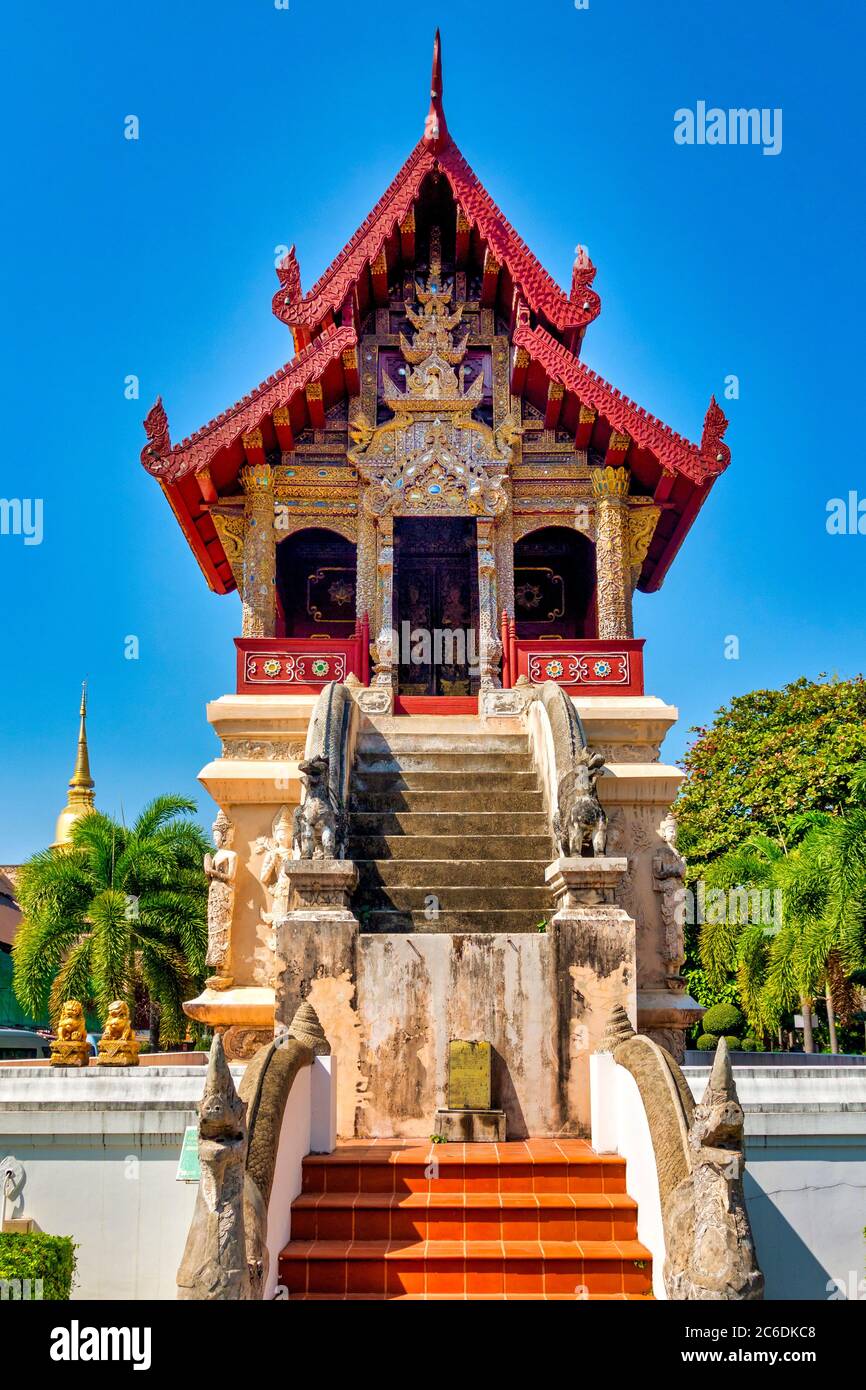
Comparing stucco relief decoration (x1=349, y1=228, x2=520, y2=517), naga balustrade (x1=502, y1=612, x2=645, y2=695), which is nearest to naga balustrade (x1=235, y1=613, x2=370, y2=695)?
naga balustrade (x1=502, y1=612, x2=645, y2=695)

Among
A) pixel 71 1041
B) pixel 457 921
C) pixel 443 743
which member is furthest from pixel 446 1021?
pixel 71 1041

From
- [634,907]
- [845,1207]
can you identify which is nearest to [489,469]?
[634,907]

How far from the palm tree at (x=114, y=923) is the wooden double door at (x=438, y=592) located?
7.85m

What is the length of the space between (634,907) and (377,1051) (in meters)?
4.59

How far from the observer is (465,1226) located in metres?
7.33

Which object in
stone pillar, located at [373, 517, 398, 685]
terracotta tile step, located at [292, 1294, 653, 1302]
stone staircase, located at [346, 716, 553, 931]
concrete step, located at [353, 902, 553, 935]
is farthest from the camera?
stone pillar, located at [373, 517, 398, 685]

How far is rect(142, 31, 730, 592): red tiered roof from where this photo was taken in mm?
14961

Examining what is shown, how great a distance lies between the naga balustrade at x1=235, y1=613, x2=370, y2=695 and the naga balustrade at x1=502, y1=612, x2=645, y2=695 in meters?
2.22

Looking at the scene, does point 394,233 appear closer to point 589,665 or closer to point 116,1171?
point 589,665

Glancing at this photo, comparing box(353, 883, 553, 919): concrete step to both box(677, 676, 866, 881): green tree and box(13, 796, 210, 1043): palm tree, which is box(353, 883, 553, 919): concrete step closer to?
box(13, 796, 210, 1043): palm tree

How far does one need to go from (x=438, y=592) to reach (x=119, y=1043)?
8933 mm

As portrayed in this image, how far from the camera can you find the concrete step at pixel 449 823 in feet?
36.1

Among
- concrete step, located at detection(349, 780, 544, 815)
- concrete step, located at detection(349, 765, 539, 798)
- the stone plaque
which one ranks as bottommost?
the stone plaque
